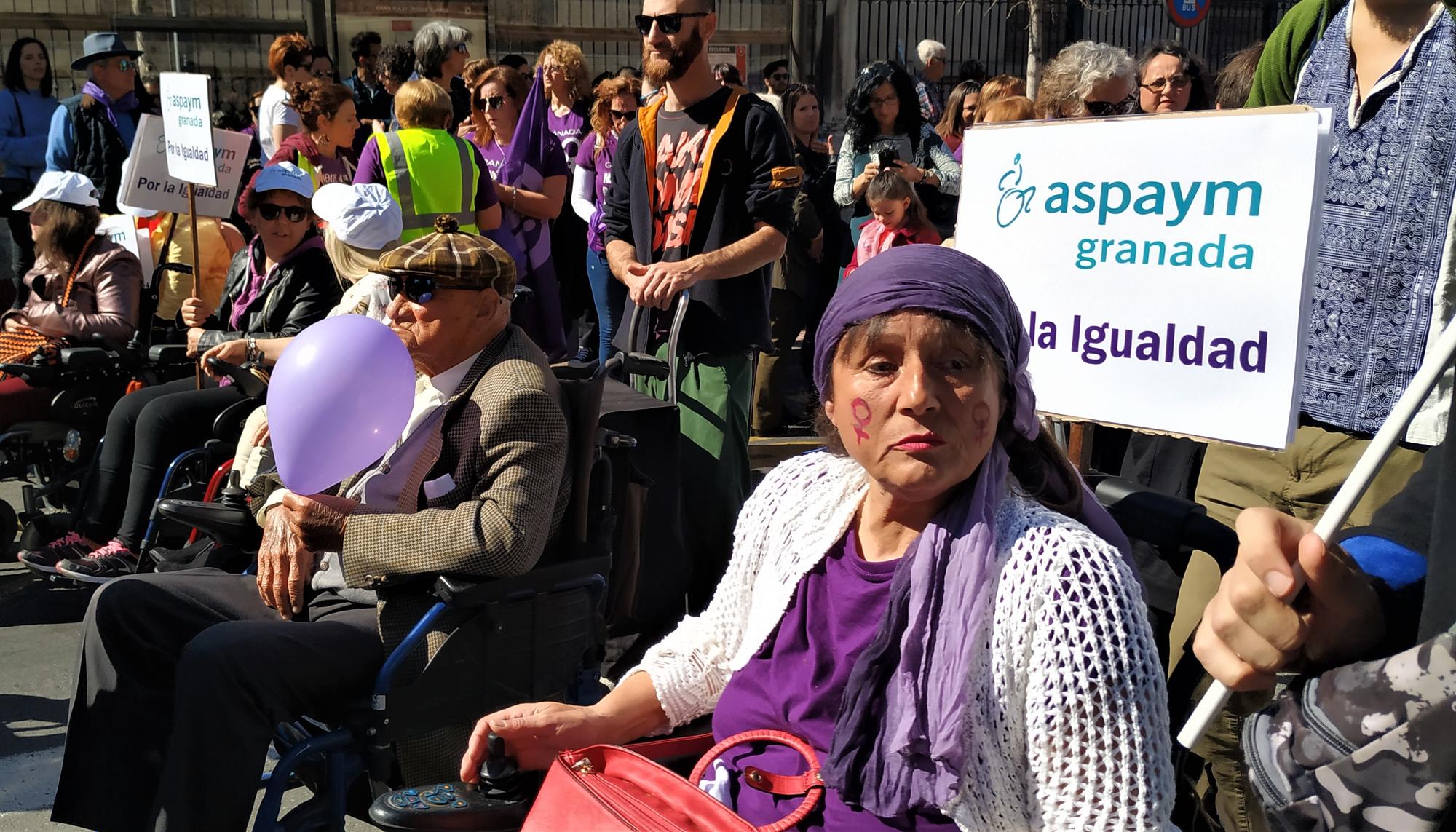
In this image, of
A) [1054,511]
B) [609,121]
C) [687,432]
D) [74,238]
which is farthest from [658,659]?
[609,121]

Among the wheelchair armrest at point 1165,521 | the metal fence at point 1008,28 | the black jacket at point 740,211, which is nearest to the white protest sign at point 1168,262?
the wheelchair armrest at point 1165,521

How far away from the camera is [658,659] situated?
7.41ft

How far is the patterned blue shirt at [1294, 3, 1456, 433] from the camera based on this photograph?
8.09 feet

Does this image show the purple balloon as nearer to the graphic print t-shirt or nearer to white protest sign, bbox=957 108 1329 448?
white protest sign, bbox=957 108 1329 448

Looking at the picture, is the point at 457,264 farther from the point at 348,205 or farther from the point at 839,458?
the point at 348,205

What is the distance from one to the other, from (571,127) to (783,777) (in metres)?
6.26

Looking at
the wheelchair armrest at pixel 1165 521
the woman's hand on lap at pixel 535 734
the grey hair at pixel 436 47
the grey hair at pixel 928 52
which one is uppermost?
the grey hair at pixel 928 52

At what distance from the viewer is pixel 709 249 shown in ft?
14.3

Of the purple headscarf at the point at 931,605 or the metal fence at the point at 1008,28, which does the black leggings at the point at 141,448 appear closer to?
the purple headscarf at the point at 931,605

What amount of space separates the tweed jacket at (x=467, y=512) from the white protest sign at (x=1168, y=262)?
106 centimetres

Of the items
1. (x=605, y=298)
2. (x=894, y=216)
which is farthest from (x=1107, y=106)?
(x=605, y=298)

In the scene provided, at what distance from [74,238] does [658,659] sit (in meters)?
4.73

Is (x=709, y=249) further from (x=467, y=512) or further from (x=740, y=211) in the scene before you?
(x=467, y=512)

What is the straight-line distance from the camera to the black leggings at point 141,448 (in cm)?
509
